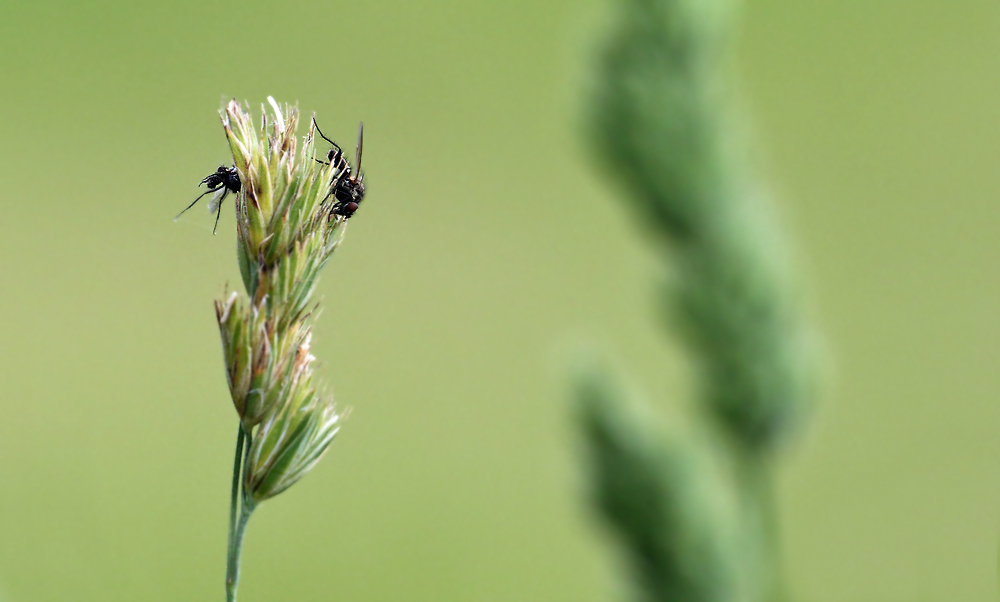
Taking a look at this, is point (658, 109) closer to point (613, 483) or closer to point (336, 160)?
point (613, 483)

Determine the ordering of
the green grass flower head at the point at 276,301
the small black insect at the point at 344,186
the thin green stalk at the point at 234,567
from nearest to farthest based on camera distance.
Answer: the thin green stalk at the point at 234,567 < the green grass flower head at the point at 276,301 < the small black insect at the point at 344,186

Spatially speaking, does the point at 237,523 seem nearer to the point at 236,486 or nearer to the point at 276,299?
the point at 236,486

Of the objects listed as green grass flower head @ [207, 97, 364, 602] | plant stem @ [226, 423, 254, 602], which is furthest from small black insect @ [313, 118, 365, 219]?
plant stem @ [226, 423, 254, 602]

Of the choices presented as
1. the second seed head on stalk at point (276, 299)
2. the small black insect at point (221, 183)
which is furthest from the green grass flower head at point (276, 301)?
the small black insect at point (221, 183)

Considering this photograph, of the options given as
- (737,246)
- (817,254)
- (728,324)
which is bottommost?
(728,324)

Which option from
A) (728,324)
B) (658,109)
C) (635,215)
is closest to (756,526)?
(728,324)

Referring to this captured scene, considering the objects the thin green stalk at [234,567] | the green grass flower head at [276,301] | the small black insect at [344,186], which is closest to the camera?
the thin green stalk at [234,567]

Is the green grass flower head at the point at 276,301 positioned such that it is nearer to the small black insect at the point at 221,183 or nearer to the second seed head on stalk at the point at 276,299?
the second seed head on stalk at the point at 276,299
